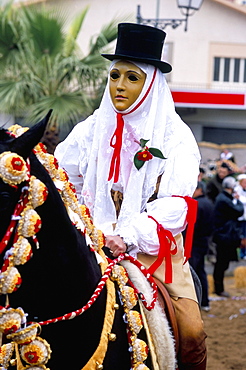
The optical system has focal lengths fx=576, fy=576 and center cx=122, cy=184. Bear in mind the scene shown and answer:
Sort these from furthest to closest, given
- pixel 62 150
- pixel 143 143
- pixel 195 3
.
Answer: pixel 195 3 → pixel 62 150 → pixel 143 143

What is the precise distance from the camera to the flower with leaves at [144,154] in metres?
3.38

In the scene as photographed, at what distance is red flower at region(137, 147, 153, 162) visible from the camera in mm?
3383

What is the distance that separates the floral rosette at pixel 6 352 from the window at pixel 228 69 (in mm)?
24525

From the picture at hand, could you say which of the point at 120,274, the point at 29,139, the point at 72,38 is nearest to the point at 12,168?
the point at 29,139

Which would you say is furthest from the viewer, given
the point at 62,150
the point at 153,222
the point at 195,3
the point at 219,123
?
the point at 219,123

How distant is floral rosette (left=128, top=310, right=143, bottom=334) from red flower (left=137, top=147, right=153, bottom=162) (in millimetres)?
922

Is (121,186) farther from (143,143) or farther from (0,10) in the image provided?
(0,10)

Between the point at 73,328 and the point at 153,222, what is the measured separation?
82cm

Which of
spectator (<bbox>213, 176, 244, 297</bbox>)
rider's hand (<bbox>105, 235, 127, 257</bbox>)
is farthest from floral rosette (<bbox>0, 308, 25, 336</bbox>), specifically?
spectator (<bbox>213, 176, 244, 297</bbox>)

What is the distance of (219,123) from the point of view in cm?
2334

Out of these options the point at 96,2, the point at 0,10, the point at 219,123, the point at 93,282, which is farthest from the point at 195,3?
the point at 96,2

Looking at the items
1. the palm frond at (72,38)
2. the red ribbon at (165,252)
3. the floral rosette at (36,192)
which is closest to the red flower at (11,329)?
the floral rosette at (36,192)

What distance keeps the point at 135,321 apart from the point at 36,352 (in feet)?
2.15

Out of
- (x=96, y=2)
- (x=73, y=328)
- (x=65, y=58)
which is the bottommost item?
(x=73, y=328)
